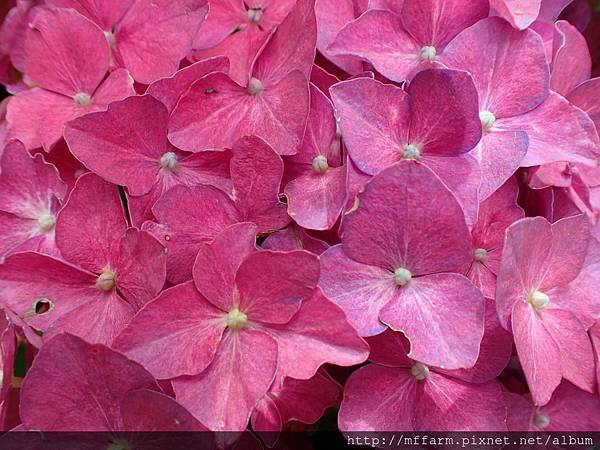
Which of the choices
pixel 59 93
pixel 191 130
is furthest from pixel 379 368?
pixel 59 93

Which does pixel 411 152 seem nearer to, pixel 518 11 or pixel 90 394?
pixel 518 11

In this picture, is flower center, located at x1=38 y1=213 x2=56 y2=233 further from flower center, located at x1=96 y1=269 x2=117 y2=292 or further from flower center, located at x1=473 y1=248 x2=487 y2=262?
flower center, located at x1=473 y1=248 x2=487 y2=262

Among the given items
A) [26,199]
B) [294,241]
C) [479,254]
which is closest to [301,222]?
[294,241]

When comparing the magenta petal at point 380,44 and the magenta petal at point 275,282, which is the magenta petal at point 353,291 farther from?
the magenta petal at point 380,44

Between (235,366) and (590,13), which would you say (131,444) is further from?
(590,13)

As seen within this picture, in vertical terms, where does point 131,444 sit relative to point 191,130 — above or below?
below

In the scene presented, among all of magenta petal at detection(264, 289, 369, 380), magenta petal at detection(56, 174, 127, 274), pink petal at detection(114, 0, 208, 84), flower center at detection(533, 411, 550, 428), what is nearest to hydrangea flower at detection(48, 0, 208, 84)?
pink petal at detection(114, 0, 208, 84)

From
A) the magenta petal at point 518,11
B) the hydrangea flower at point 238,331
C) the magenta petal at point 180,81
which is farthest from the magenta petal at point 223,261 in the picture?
the magenta petal at point 518,11
